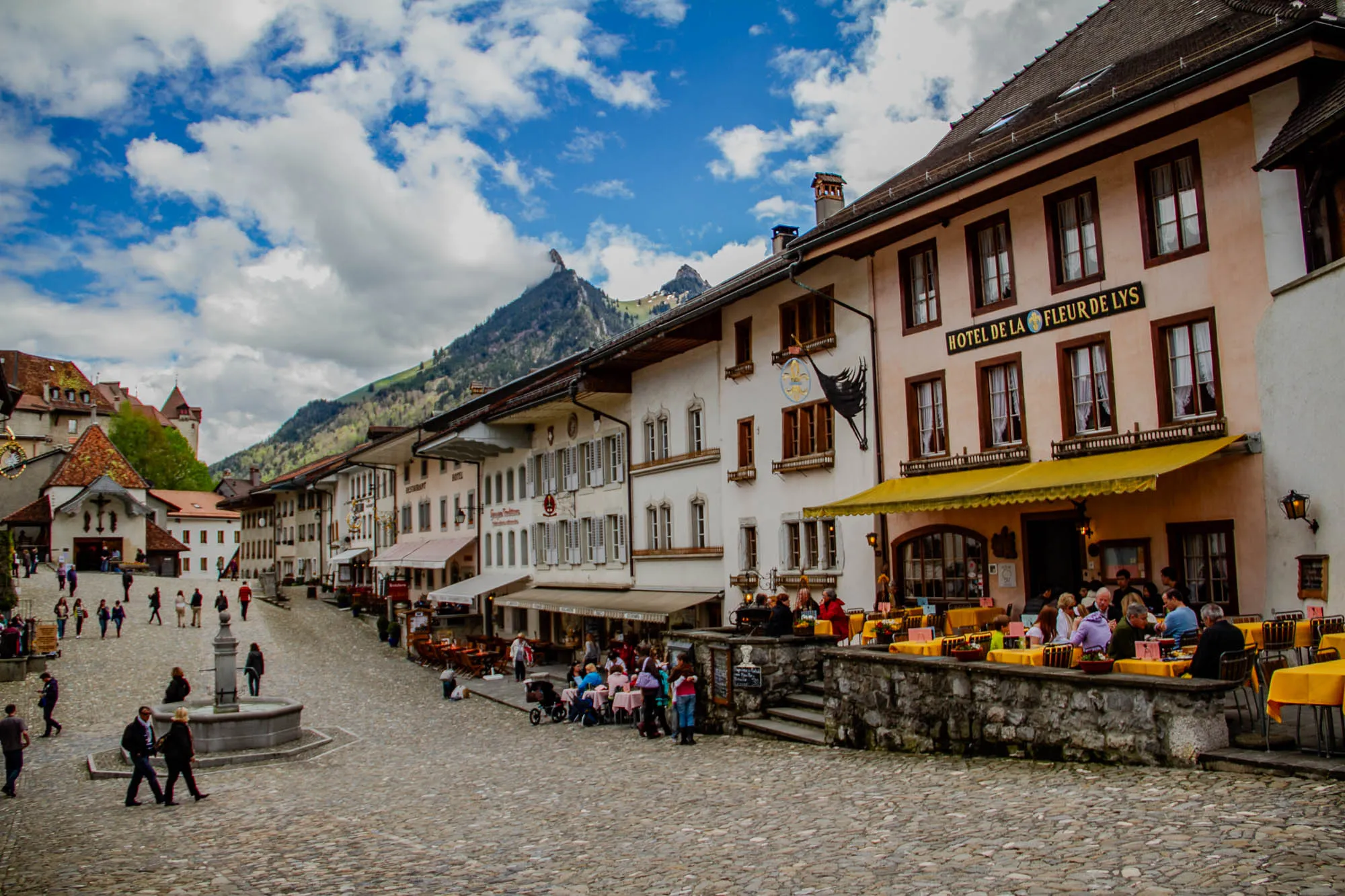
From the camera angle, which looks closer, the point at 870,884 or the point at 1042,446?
the point at 870,884

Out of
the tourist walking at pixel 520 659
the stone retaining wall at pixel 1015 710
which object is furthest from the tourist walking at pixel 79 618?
the stone retaining wall at pixel 1015 710

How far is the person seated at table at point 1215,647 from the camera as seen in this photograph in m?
10.4

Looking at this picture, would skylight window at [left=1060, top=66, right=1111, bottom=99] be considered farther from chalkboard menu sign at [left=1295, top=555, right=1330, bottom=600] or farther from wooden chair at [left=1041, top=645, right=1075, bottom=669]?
wooden chair at [left=1041, top=645, right=1075, bottom=669]

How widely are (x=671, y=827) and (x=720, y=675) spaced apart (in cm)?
733

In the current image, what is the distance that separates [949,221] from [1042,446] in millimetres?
5025

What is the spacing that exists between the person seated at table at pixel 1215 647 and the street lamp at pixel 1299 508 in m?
4.56

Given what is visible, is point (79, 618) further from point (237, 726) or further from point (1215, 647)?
point (1215, 647)

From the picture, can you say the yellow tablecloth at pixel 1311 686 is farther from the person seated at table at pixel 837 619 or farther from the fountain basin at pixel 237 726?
the fountain basin at pixel 237 726

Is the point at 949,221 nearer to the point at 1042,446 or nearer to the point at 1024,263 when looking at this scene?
the point at 1024,263

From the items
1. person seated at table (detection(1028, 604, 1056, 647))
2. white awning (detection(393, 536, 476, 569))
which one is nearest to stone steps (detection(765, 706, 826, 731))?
person seated at table (detection(1028, 604, 1056, 647))

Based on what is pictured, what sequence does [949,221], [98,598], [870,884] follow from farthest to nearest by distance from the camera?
[98,598] < [949,221] < [870,884]

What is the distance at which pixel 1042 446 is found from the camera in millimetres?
18516

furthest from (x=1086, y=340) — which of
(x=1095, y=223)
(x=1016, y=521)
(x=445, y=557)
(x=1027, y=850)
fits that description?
(x=445, y=557)

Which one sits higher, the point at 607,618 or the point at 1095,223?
the point at 1095,223
